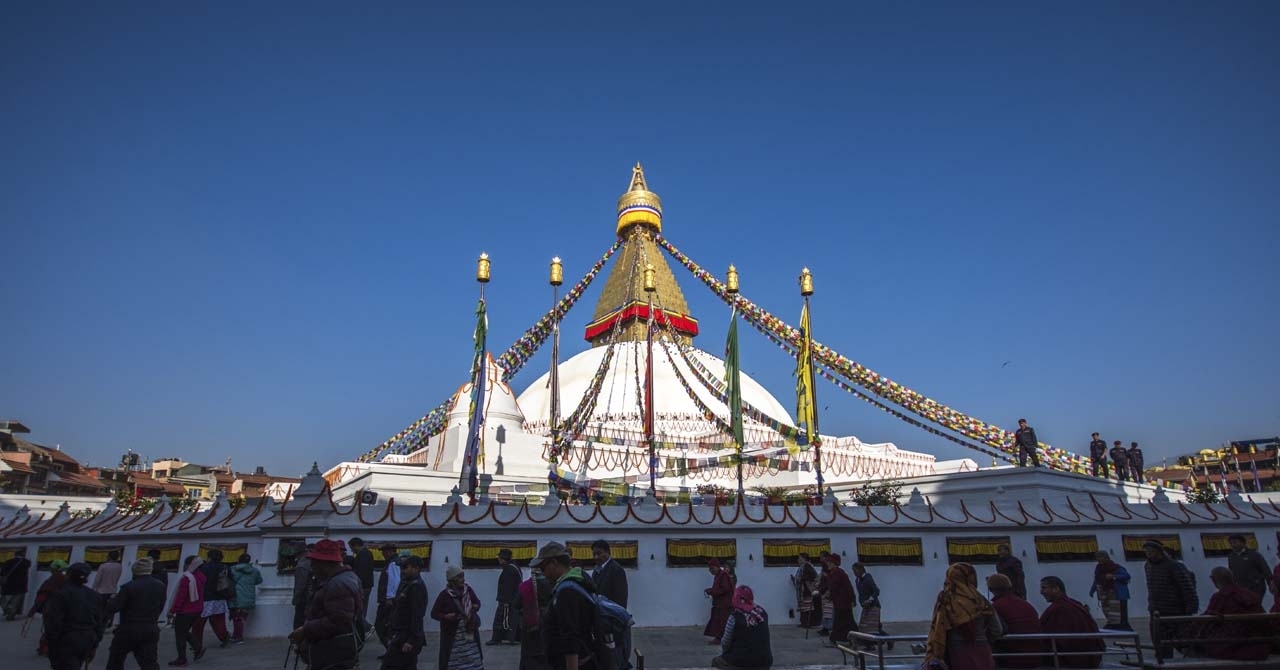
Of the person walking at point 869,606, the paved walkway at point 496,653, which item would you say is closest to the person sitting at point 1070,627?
the paved walkway at point 496,653

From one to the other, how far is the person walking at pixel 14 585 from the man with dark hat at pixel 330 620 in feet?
37.1

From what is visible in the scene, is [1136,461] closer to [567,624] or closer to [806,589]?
[806,589]

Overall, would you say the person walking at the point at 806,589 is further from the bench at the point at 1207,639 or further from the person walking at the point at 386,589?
the person walking at the point at 386,589

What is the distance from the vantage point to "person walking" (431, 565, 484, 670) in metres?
6.62

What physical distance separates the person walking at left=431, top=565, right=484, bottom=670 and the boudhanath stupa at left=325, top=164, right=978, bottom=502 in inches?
445

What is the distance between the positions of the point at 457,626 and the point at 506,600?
3.15 m

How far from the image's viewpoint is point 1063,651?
636cm

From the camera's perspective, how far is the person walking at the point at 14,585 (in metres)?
12.8

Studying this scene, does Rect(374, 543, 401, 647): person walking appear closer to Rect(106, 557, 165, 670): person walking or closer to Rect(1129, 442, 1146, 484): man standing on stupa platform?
Rect(106, 557, 165, 670): person walking

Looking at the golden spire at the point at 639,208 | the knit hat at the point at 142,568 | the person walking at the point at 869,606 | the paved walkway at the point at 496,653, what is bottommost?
the paved walkway at the point at 496,653

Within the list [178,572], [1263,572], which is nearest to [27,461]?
[178,572]

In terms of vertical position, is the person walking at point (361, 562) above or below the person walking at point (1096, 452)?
below

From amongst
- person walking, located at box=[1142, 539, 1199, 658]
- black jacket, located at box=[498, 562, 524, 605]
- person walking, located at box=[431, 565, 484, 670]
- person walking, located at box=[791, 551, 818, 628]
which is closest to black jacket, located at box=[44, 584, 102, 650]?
person walking, located at box=[431, 565, 484, 670]

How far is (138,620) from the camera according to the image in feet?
23.1
